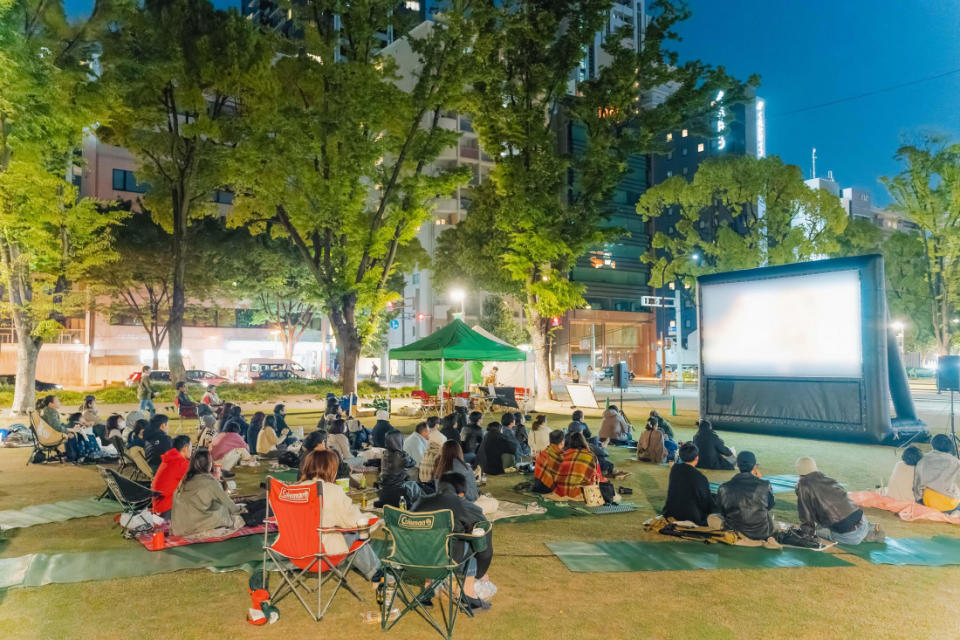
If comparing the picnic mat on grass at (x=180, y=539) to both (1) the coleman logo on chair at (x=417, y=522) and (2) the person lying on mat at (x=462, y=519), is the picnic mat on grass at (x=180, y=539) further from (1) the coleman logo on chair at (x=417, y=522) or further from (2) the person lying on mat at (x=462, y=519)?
(1) the coleman logo on chair at (x=417, y=522)

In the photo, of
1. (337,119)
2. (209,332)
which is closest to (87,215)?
(337,119)

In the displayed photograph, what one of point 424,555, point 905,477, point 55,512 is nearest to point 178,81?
point 55,512

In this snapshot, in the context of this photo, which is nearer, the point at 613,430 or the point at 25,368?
the point at 613,430

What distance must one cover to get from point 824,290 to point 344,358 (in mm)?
16154

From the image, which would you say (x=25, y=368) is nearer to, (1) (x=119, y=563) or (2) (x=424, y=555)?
(1) (x=119, y=563)

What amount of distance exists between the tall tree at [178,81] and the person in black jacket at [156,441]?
1178 cm

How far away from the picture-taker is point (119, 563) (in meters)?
6.20

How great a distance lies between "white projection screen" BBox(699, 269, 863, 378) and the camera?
7.48 meters

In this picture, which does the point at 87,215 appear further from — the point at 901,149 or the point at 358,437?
the point at 901,149

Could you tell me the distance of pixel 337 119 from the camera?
19.3 meters

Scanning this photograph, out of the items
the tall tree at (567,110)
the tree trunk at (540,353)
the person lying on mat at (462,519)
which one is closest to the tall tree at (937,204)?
the tall tree at (567,110)

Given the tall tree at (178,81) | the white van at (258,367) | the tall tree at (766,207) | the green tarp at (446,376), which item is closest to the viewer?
the tall tree at (178,81)

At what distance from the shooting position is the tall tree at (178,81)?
20750 mm

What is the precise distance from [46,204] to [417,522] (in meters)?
18.5
